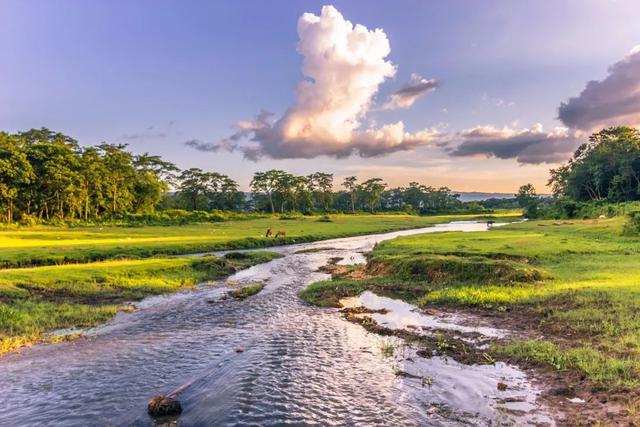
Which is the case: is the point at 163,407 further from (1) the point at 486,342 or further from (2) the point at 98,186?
(2) the point at 98,186

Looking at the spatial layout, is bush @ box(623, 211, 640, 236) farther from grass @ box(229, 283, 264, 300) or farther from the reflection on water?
grass @ box(229, 283, 264, 300)

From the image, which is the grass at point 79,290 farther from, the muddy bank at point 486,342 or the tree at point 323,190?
the tree at point 323,190

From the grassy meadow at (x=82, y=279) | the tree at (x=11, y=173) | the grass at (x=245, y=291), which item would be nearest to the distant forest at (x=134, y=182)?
the tree at (x=11, y=173)

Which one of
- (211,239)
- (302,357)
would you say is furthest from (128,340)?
(211,239)

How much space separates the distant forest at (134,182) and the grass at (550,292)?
7047 centimetres

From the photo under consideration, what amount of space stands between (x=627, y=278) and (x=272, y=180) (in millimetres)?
127604

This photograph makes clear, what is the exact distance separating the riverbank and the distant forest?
226ft

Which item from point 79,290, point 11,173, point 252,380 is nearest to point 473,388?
point 252,380

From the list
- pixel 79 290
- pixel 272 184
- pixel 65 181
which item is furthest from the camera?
pixel 272 184

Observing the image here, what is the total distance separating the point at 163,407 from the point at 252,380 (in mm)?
2703

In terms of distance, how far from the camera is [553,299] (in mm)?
17438

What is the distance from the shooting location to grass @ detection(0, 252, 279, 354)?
53.9ft

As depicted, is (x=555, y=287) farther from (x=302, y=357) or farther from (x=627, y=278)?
(x=302, y=357)

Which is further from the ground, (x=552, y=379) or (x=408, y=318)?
(x=552, y=379)
